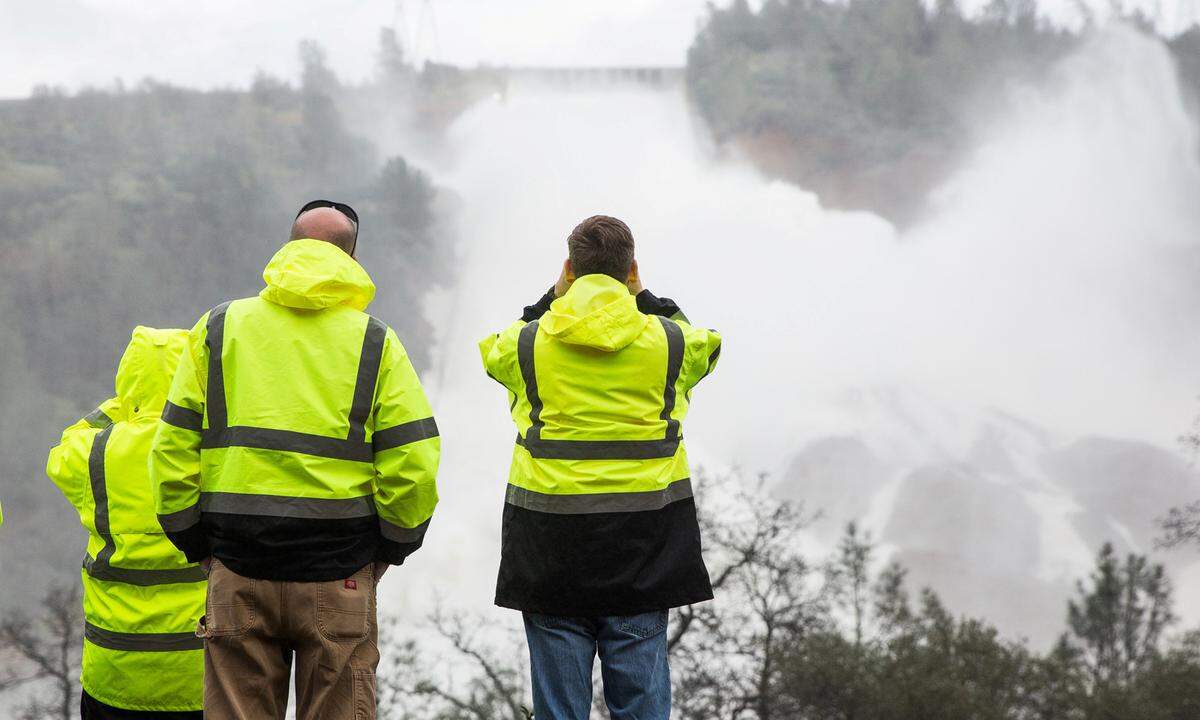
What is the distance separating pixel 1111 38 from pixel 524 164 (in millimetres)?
27282

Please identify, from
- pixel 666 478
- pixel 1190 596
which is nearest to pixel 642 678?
pixel 666 478

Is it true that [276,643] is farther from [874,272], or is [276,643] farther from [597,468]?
[874,272]

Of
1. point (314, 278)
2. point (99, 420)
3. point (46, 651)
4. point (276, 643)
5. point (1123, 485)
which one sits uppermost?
point (1123, 485)

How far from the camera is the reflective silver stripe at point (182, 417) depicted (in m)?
2.65

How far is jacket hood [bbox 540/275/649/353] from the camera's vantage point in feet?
9.67

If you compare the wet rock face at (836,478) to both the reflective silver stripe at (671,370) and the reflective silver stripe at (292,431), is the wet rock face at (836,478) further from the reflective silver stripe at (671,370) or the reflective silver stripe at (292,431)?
the reflective silver stripe at (292,431)

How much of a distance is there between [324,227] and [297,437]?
0.53 m

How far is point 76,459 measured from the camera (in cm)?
324

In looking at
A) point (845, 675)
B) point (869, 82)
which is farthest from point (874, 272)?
point (845, 675)

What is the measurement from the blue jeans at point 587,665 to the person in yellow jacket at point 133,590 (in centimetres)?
94

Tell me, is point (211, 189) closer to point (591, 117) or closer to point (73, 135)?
point (73, 135)

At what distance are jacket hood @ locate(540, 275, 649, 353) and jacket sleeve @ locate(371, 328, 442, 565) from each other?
1.38 ft

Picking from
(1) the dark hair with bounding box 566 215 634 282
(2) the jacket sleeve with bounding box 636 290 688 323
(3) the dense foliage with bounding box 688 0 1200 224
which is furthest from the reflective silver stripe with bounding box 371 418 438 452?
(3) the dense foliage with bounding box 688 0 1200 224

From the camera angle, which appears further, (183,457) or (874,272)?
(874,272)
